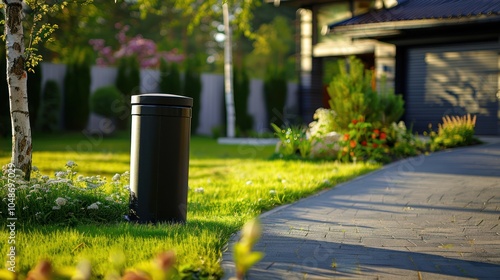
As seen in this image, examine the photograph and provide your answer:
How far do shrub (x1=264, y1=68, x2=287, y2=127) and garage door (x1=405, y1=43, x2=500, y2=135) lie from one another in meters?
7.36

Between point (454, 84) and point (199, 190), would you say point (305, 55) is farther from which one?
point (199, 190)

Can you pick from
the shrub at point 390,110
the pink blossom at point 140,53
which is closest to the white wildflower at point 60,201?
the shrub at point 390,110

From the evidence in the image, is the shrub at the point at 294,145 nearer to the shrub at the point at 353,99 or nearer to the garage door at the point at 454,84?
the shrub at the point at 353,99

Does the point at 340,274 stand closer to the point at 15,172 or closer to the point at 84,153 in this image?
the point at 15,172

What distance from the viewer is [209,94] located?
70.5ft

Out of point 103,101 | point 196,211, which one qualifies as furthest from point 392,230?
point 103,101

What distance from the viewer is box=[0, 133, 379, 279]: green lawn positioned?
4.14m

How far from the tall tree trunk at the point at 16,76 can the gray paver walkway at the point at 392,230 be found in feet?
8.19

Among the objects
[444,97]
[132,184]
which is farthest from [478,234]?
[444,97]

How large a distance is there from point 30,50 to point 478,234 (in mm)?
4465

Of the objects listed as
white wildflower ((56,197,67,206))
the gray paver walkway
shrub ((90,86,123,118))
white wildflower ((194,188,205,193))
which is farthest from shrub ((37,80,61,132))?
white wildflower ((56,197,67,206))

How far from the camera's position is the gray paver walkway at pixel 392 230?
13.2 feet

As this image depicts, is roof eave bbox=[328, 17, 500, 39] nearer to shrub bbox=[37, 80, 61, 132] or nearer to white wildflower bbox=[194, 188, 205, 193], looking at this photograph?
white wildflower bbox=[194, 188, 205, 193]

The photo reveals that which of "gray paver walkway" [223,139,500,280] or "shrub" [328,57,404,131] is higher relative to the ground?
"shrub" [328,57,404,131]
